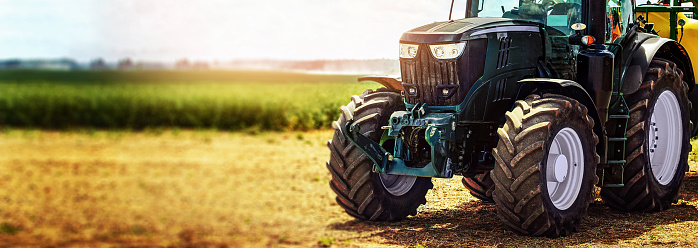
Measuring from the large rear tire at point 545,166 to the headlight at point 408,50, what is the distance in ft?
3.84

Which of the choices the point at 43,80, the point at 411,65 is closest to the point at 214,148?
the point at 43,80

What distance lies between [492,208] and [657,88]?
2.39 metres

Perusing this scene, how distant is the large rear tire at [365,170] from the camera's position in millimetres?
7699

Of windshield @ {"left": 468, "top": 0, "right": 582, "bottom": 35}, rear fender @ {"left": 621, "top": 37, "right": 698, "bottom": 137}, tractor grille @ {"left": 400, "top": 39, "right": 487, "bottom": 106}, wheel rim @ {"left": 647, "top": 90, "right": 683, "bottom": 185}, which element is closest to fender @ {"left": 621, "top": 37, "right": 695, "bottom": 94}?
rear fender @ {"left": 621, "top": 37, "right": 698, "bottom": 137}

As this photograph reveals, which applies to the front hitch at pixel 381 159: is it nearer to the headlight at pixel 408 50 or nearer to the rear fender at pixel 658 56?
the headlight at pixel 408 50

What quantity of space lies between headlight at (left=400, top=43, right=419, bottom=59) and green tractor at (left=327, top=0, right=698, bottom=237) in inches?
0.6

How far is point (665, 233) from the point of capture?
25.1 ft

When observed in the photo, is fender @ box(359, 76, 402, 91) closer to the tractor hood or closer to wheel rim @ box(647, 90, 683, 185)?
the tractor hood

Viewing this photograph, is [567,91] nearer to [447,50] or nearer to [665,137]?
[447,50]

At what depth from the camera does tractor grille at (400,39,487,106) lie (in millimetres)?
7242

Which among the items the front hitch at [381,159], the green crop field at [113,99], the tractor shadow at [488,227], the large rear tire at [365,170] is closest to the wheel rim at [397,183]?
the large rear tire at [365,170]

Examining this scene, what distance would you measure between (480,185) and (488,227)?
4.70ft

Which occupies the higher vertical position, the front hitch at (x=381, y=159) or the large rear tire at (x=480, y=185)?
the front hitch at (x=381, y=159)

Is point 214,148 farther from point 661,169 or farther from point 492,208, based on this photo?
point 661,169
